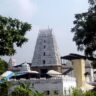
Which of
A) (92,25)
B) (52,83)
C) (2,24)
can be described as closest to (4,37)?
(2,24)

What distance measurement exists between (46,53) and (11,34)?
50.8m

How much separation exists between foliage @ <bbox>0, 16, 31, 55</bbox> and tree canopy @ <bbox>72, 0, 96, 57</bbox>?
11874 mm

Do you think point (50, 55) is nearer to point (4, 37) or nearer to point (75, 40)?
point (75, 40)

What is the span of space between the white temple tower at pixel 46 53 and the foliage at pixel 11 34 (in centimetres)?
4946

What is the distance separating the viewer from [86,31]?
1233 inches

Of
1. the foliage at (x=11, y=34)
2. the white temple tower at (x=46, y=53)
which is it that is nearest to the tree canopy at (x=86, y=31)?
the foliage at (x=11, y=34)

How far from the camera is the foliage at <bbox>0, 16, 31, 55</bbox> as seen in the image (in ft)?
60.5

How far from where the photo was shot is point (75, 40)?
32312 millimetres

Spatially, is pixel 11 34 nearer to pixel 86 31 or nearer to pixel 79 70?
pixel 86 31

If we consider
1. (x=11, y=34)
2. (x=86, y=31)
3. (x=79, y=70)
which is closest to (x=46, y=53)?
(x=79, y=70)

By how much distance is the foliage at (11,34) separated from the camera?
60.5 ft

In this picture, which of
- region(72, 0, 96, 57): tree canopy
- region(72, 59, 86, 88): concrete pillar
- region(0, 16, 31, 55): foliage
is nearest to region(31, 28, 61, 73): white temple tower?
region(72, 59, 86, 88): concrete pillar

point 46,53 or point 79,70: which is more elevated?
point 46,53

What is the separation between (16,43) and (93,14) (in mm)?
12892
